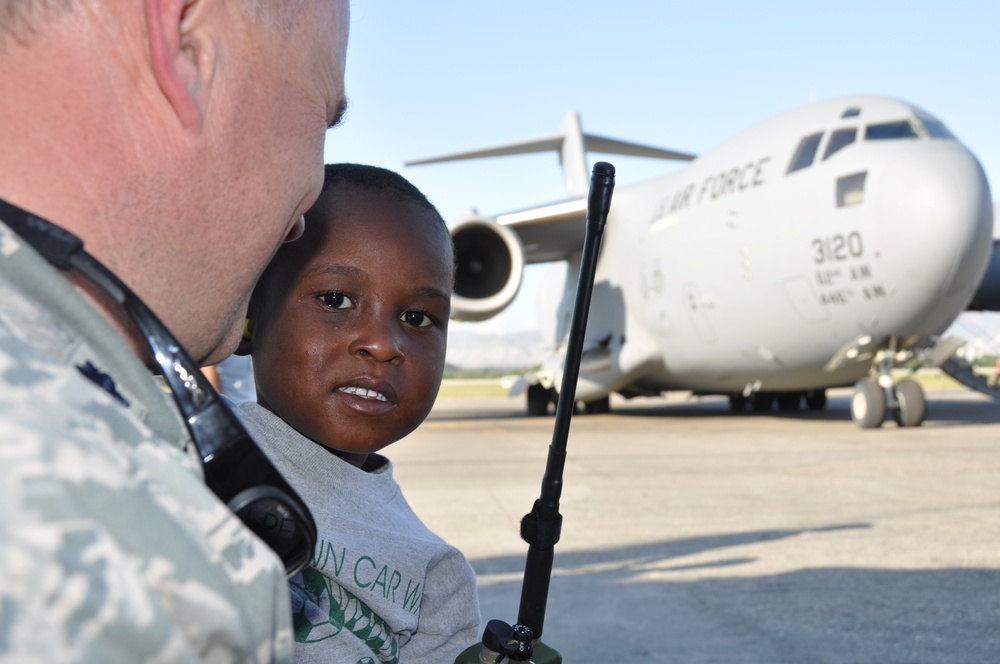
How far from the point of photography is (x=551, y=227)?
1259 cm

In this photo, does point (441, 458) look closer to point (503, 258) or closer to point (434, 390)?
point (503, 258)

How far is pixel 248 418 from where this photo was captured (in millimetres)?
1325

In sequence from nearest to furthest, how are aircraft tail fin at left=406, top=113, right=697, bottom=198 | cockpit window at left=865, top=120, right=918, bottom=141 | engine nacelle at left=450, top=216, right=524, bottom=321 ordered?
cockpit window at left=865, top=120, right=918, bottom=141 → engine nacelle at left=450, top=216, right=524, bottom=321 → aircraft tail fin at left=406, top=113, right=697, bottom=198

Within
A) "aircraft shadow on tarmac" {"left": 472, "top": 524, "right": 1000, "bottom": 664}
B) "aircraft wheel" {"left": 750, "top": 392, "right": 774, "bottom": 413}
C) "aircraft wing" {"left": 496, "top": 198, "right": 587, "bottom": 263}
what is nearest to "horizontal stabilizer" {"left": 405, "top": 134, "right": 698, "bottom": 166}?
"aircraft wing" {"left": 496, "top": 198, "right": 587, "bottom": 263}

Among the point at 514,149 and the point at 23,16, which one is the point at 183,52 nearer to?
the point at 23,16

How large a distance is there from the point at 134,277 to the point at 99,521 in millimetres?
229

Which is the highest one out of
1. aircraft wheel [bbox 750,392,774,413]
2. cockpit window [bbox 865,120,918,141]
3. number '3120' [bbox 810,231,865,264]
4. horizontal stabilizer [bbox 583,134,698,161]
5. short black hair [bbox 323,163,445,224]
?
horizontal stabilizer [bbox 583,134,698,161]

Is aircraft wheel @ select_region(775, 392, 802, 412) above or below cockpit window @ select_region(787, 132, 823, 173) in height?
below

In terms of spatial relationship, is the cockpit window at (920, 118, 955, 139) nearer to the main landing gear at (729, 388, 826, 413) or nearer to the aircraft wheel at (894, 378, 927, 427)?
the aircraft wheel at (894, 378, 927, 427)

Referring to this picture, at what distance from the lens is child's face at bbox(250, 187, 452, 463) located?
4.44 feet

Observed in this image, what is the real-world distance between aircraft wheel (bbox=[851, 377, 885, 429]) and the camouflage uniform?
9.56m

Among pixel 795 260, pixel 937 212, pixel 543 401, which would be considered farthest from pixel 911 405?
pixel 543 401

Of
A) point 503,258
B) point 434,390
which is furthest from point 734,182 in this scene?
point 434,390

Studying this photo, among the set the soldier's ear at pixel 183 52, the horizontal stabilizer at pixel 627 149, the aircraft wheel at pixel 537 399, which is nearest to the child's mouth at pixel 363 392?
the soldier's ear at pixel 183 52
